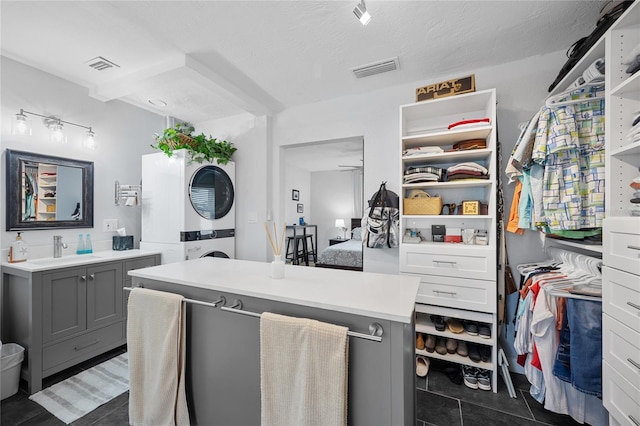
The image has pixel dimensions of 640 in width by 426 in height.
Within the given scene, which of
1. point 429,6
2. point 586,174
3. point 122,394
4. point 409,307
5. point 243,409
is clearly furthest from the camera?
point 122,394

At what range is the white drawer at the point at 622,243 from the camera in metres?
1.10

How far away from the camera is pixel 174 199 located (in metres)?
2.80

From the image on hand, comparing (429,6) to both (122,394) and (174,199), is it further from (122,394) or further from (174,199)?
(122,394)

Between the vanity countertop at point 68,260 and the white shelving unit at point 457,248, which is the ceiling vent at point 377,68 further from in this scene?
the vanity countertop at point 68,260

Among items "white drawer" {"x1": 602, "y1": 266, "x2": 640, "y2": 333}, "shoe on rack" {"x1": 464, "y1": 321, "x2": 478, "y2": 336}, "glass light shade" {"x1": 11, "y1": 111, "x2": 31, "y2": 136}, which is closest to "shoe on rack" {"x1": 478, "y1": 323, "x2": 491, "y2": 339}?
"shoe on rack" {"x1": 464, "y1": 321, "x2": 478, "y2": 336}

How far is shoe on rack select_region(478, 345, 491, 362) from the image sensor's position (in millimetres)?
2033

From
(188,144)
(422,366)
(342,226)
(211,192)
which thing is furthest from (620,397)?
(342,226)

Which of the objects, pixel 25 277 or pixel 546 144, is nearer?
pixel 546 144

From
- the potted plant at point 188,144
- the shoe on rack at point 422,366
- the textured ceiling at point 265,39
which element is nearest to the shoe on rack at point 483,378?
the shoe on rack at point 422,366

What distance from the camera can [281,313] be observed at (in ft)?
3.80


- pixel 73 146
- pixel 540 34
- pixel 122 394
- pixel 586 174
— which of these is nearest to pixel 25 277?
pixel 122 394

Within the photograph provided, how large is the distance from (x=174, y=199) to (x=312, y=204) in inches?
211

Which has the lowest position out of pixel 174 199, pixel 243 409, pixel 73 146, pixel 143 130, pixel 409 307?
pixel 243 409

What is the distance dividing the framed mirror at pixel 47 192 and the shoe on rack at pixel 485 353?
12.5 feet
